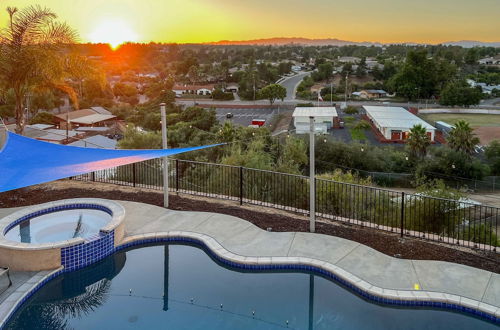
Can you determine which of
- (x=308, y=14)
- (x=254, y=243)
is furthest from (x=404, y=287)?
(x=308, y=14)

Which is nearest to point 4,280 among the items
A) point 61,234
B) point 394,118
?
point 61,234

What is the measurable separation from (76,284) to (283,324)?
3.34 m

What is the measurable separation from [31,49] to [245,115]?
41.6 m

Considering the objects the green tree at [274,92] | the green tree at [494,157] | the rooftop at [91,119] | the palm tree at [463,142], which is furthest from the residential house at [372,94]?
the palm tree at [463,142]

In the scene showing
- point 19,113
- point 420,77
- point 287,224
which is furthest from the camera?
point 420,77

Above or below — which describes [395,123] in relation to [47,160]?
above

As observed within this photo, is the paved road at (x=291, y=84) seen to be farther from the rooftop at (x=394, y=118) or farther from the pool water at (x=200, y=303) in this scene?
the pool water at (x=200, y=303)

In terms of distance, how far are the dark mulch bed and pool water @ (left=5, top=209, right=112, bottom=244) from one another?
136 cm

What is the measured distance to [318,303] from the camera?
629 cm

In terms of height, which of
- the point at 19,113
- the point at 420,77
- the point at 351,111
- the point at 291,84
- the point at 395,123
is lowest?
the point at 395,123

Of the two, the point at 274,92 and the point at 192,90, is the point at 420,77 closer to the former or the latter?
the point at 274,92

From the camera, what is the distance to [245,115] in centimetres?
5225

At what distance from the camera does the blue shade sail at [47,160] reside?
272 inches

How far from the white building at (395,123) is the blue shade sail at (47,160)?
97.1 feet
